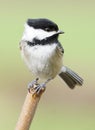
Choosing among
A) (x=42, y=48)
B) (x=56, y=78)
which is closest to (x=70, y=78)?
(x=42, y=48)

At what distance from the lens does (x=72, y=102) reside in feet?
27.8

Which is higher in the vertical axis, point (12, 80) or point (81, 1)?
point (12, 80)

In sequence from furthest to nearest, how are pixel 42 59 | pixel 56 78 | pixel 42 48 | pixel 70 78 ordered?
1. pixel 56 78
2. pixel 70 78
3. pixel 42 59
4. pixel 42 48

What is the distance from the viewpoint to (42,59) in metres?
3.93

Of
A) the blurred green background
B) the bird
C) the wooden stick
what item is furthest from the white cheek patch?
the blurred green background

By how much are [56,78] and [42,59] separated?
4.64 metres

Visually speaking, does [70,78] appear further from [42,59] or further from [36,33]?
[36,33]

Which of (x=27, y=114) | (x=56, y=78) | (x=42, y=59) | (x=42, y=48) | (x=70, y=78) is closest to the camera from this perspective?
(x=27, y=114)

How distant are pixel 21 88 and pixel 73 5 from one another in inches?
241

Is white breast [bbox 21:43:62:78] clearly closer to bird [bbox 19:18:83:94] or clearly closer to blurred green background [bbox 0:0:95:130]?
bird [bbox 19:18:83:94]

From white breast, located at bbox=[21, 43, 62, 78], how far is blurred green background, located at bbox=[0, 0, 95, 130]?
9.12ft

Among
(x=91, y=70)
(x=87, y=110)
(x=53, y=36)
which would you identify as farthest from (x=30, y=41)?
(x=91, y=70)

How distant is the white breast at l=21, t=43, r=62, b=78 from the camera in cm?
381

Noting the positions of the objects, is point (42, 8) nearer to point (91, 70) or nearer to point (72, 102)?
point (91, 70)
